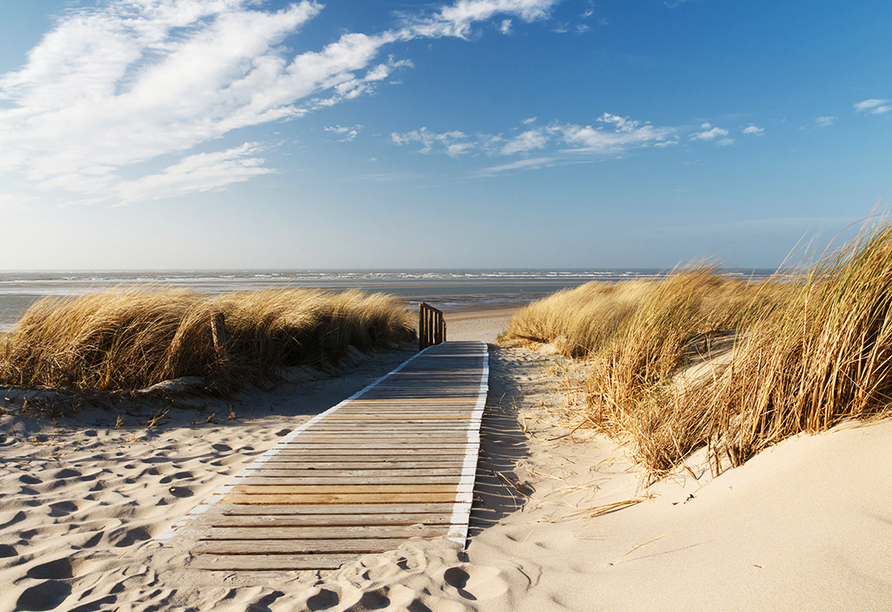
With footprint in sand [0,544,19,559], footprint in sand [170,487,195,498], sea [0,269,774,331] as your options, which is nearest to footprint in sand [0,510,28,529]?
footprint in sand [0,544,19,559]

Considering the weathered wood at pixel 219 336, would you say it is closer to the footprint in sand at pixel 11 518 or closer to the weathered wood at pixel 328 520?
the footprint in sand at pixel 11 518

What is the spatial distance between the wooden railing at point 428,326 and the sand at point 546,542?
7.58 m

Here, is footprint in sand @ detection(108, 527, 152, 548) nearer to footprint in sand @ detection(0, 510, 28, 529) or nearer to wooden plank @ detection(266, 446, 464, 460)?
footprint in sand @ detection(0, 510, 28, 529)

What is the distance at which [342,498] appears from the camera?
2.98 m

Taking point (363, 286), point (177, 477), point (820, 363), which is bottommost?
point (177, 477)

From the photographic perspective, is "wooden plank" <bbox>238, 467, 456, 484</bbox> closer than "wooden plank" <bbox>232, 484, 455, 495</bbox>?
No

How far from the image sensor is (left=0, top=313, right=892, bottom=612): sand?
5.48 ft

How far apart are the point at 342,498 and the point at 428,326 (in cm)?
969

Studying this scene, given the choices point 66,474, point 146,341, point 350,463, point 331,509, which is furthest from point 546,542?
point 146,341

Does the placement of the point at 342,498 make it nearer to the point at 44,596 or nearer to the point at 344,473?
the point at 344,473

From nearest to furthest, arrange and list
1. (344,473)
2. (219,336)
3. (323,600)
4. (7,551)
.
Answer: (323,600)
(7,551)
(344,473)
(219,336)

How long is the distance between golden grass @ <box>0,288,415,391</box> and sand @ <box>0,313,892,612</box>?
1.55 m

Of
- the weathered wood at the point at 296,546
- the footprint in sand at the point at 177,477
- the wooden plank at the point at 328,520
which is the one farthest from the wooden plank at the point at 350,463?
the weathered wood at the point at 296,546

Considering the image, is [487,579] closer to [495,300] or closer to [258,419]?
[258,419]
